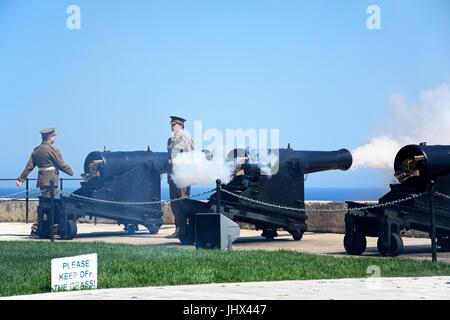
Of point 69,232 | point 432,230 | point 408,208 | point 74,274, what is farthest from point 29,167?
point 74,274

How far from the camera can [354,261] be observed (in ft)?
41.9

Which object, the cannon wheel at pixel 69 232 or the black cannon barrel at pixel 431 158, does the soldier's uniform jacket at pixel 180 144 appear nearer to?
the cannon wheel at pixel 69 232

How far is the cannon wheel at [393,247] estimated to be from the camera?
48.6ft

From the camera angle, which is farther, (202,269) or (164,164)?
(164,164)

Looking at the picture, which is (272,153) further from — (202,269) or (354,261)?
(202,269)

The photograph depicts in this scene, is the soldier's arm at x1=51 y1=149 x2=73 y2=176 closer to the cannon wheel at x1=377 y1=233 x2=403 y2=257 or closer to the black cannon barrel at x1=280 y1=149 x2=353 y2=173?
the black cannon barrel at x1=280 y1=149 x2=353 y2=173

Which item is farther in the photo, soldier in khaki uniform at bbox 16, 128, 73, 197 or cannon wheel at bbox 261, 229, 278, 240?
soldier in khaki uniform at bbox 16, 128, 73, 197

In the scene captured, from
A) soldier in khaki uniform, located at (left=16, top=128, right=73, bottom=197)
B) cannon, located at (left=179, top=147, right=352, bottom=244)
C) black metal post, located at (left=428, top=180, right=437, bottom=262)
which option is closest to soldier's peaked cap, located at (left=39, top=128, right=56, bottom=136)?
soldier in khaki uniform, located at (left=16, top=128, right=73, bottom=197)

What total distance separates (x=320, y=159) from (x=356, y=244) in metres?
3.71

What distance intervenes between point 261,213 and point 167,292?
28.3 feet

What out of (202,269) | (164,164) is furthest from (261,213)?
(202,269)

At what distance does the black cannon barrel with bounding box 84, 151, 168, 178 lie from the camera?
20.7 m

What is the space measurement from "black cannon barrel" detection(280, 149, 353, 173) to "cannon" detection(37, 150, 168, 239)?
127 inches

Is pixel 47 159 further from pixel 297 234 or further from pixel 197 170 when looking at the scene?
pixel 297 234
